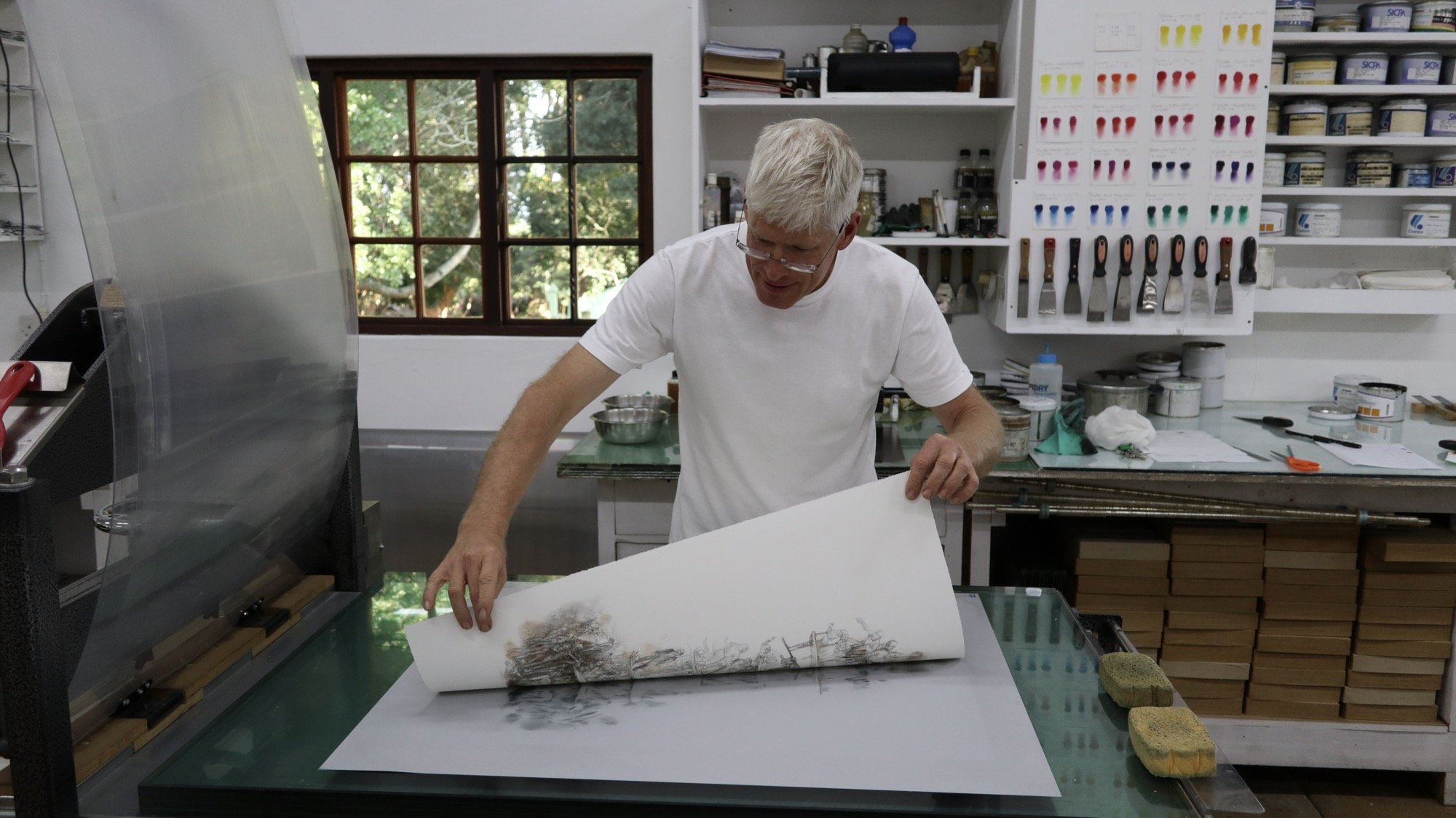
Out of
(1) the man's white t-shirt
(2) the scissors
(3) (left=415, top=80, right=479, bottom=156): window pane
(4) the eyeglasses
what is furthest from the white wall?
(4) the eyeglasses

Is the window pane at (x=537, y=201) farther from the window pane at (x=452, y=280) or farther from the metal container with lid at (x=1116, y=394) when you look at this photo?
the metal container with lid at (x=1116, y=394)

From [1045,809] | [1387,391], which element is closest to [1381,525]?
[1387,391]

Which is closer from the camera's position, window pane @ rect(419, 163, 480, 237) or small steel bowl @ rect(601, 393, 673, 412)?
small steel bowl @ rect(601, 393, 673, 412)

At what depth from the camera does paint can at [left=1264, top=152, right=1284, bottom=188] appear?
11.4ft

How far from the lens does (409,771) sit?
1.18 meters

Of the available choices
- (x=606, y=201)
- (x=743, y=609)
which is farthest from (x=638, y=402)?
(x=743, y=609)

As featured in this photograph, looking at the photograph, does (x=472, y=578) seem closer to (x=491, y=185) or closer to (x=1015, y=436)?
(x=1015, y=436)

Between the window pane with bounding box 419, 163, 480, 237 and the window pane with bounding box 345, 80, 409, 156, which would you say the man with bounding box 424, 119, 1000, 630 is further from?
the window pane with bounding box 345, 80, 409, 156

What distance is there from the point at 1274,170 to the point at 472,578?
3.15m

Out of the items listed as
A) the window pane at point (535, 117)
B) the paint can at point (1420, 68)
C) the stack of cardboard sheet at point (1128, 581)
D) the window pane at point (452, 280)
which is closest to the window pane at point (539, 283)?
the window pane at point (452, 280)

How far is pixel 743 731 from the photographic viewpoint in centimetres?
127

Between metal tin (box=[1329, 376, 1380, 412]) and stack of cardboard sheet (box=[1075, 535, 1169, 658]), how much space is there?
109 centimetres

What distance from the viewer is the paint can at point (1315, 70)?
11.1ft

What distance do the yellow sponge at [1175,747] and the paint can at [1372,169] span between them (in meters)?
2.93
